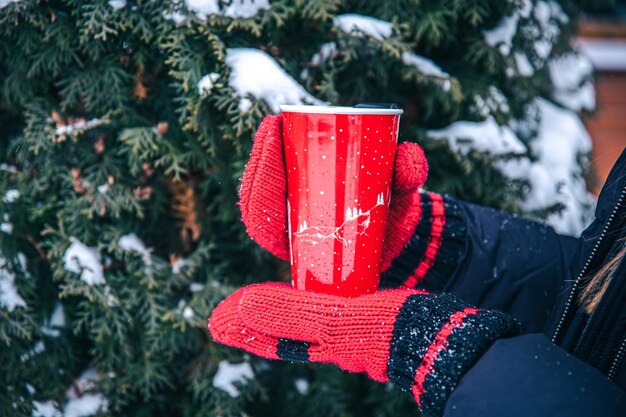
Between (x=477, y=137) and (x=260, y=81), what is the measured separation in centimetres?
83

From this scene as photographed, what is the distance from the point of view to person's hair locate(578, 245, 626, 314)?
102 cm

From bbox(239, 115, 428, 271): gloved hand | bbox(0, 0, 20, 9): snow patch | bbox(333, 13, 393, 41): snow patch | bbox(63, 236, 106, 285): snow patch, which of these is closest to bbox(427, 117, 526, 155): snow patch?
bbox(333, 13, 393, 41): snow patch

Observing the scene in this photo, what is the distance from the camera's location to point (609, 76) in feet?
14.7

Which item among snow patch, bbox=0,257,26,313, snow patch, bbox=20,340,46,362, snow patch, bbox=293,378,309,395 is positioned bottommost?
snow patch, bbox=293,378,309,395

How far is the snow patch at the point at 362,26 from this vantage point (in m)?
1.65

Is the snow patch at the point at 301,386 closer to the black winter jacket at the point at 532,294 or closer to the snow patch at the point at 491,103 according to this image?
the black winter jacket at the point at 532,294

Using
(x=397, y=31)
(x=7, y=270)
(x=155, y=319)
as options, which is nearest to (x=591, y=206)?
(x=397, y=31)

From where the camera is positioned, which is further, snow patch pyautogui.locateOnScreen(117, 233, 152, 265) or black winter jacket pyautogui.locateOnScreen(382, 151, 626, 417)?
snow patch pyautogui.locateOnScreen(117, 233, 152, 265)

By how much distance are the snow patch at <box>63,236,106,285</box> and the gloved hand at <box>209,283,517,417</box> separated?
642 mm

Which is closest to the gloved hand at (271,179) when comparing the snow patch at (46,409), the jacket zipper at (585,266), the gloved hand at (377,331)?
the gloved hand at (377,331)

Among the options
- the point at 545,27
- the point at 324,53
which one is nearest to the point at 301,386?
the point at 324,53

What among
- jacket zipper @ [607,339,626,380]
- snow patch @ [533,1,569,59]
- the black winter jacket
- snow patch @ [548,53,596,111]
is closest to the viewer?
the black winter jacket

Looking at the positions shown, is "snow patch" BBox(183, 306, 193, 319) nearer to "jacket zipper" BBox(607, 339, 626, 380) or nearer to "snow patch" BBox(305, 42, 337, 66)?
"snow patch" BBox(305, 42, 337, 66)

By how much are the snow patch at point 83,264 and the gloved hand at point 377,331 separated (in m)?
0.64
